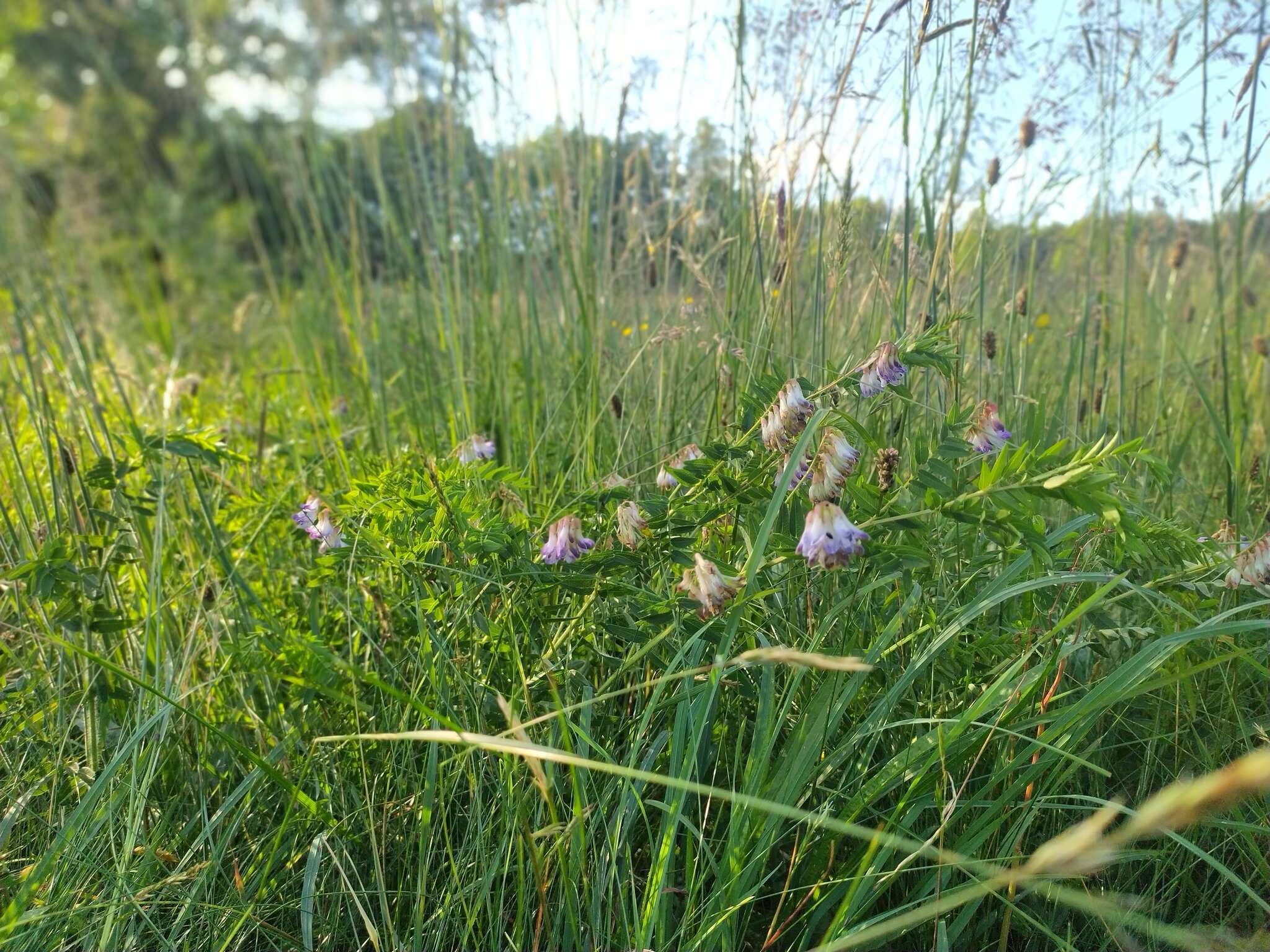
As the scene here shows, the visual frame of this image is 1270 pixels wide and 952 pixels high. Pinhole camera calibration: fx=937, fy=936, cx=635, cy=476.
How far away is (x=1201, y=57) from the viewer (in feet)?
5.92

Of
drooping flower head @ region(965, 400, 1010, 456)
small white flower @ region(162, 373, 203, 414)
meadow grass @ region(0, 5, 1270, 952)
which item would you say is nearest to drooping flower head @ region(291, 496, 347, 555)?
meadow grass @ region(0, 5, 1270, 952)

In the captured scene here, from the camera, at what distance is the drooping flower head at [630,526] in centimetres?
125

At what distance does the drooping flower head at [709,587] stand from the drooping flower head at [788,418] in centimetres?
18

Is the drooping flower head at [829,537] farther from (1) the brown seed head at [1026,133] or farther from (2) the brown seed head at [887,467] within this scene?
(1) the brown seed head at [1026,133]

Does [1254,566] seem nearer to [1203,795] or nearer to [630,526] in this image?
[630,526]

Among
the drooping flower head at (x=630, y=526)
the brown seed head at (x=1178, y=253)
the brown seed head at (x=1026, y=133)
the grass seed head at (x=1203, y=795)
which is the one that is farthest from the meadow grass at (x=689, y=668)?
the brown seed head at (x=1178, y=253)

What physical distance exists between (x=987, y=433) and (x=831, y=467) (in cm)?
26

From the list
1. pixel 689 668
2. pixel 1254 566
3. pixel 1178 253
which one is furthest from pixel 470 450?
pixel 1178 253

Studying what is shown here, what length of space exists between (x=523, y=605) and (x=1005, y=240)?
125 centimetres

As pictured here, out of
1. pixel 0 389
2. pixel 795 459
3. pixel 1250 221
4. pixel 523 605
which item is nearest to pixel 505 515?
pixel 523 605

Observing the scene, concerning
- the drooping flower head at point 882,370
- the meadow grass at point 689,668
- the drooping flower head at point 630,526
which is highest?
the drooping flower head at point 882,370

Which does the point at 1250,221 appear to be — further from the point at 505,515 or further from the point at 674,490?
the point at 505,515

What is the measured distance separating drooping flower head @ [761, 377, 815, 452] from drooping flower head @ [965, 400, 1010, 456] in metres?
0.23

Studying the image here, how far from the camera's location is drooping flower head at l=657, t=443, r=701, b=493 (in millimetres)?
1350
